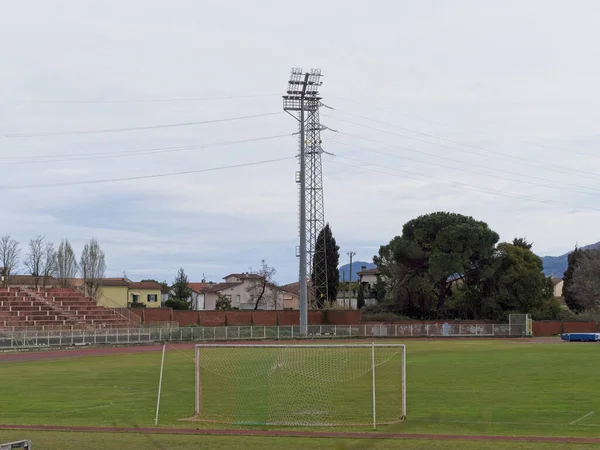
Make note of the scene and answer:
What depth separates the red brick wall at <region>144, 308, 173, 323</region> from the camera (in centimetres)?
7806

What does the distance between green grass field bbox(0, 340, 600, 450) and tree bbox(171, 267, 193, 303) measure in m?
91.9

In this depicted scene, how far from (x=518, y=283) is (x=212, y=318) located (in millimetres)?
34667

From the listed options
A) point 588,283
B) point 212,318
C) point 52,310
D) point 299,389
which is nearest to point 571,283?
point 588,283

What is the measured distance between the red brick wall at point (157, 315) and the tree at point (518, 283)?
121 ft

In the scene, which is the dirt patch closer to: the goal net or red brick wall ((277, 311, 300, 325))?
the goal net

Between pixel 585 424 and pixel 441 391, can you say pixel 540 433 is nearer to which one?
pixel 585 424

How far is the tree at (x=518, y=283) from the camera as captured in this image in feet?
292

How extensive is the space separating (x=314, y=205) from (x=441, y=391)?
5533 cm

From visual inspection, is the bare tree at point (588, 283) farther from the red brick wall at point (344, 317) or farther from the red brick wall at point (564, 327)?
the red brick wall at point (344, 317)

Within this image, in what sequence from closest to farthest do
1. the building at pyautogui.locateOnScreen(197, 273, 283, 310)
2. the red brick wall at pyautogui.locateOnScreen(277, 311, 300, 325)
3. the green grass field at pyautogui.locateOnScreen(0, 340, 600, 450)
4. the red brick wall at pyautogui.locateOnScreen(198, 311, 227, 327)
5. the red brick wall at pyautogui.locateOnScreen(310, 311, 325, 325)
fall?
the green grass field at pyautogui.locateOnScreen(0, 340, 600, 450) → the red brick wall at pyautogui.locateOnScreen(198, 311, 227, 327) → the red brick wall at pyautogui.locateOnScreen(277, 311, 300, 325) → the red brick wall at pyautogui.locateOnScreen(310, 311, 325, 325) → the building at pyautogui.locateOnScreen(197, 273, 283, 310)

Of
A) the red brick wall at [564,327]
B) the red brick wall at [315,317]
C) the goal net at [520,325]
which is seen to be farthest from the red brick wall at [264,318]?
the red brick wall at [564,327]

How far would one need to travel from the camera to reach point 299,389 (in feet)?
79.8

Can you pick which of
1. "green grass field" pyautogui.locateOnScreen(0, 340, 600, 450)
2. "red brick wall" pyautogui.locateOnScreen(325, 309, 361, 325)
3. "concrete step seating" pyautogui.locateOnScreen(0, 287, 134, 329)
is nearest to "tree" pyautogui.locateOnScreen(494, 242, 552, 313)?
"red brick wall" pyautogui.locateOnScreen(325, 309, 361, 325)

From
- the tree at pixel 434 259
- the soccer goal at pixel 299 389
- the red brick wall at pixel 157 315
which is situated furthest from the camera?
the tree at pixel 434 259
